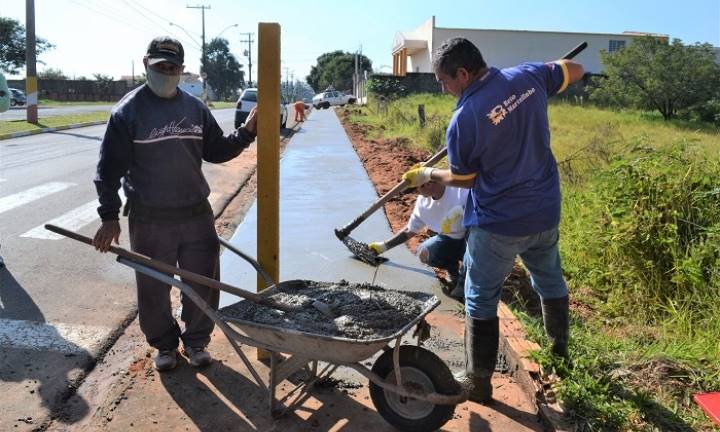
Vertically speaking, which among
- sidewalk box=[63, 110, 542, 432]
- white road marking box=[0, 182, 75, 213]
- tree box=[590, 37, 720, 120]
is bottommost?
sidewalk box=[63, 110, 542, 432]

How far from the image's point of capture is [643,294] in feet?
14.6

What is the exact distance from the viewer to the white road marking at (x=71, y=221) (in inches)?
264

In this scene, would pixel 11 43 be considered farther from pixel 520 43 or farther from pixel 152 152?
pixel 152 152

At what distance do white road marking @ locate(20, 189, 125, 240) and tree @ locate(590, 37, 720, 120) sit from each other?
2566cm

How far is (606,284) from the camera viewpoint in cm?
484

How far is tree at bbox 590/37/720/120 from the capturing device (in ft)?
89.5

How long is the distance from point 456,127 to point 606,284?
2618 mm

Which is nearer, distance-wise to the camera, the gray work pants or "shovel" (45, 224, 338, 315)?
"shovel" (45, 224, 338, 315)

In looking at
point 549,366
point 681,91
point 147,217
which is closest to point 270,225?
point 147,217

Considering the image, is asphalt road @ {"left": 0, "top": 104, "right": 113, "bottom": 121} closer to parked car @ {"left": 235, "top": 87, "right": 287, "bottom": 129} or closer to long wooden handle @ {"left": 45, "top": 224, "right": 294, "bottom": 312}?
parked car @ {"left": 235, "top": 87, "right": 287, "bottom": 129}

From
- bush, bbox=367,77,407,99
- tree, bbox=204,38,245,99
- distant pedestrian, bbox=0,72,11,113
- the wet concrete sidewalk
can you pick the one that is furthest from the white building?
tree, bbox=204,38,245,99

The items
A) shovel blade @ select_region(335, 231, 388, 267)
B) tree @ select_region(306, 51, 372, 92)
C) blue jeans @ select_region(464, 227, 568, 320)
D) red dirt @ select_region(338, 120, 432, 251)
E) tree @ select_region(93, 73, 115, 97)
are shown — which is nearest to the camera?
blue jeans @ select_region(464, 227, 568, 320)

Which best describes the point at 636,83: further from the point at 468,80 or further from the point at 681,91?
the point at 468,80

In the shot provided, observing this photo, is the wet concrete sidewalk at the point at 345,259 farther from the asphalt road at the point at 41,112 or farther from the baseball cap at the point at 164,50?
the asphalt road at the point at 41,112
